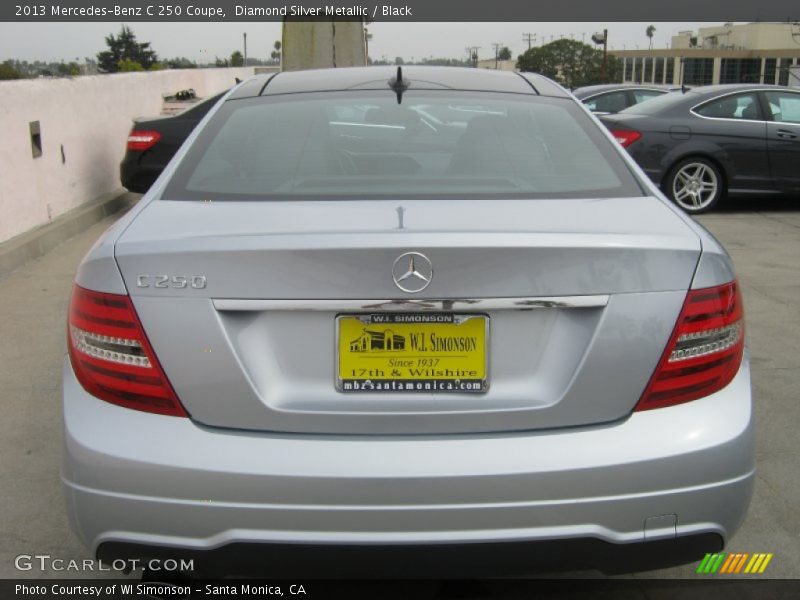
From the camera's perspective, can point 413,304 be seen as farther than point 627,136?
No

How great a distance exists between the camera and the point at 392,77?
364cm

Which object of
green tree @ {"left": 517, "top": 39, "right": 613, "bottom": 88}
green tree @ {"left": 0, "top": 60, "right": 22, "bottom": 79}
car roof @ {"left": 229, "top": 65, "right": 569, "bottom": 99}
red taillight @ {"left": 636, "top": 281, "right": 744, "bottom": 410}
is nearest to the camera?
red taillight @ {"left": 636, "top": 281, "right": 744, "bottom": 410}

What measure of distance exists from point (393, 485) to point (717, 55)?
11504 cm

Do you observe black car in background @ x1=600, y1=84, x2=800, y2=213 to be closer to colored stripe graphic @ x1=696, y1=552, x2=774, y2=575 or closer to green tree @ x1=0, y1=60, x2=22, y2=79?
colored stripe graphic @ x1=696, y1=552, x2=774, y2=575

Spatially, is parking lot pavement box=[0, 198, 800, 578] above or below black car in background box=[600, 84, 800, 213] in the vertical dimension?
below

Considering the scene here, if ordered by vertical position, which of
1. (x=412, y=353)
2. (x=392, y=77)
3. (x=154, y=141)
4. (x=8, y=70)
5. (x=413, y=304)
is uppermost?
(x=392, y=77)

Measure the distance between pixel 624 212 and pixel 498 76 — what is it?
138cm

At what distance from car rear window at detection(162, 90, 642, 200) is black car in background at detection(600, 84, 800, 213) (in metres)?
7.68

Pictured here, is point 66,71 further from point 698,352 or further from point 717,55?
point 717,55

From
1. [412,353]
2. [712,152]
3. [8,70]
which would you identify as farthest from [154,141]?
[8,70]

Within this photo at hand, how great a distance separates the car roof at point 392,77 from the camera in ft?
11.5

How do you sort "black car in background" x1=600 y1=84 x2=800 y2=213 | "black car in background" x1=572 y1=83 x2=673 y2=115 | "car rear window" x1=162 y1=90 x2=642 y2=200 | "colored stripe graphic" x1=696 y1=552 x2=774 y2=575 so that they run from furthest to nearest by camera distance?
"black car in background" x1=572 y1=83 x2=673 y2=115 → "black car in background" x1=600 y1=84 x2=800 y2=213 → "colored stripe graphic" x1=696 y1=552 x2=774 y2=575 → "car rear window" x1=162 y1=90 x2=642 y2=200

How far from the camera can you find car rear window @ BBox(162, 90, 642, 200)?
285 centimetres

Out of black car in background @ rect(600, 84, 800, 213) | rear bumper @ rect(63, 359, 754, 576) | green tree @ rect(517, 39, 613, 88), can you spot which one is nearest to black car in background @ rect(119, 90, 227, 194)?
black car in background @ rect(600, 84, 800, 213)
